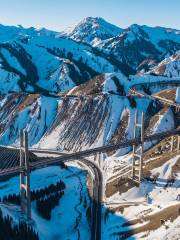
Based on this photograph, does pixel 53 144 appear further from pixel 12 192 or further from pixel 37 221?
pixel 37 221

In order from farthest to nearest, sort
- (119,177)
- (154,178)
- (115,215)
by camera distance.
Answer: (119,177)
(154,178)
(115,215)

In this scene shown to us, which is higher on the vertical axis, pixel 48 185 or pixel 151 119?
pixel 151 119

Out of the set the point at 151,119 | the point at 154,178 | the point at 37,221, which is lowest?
the point at 37,221

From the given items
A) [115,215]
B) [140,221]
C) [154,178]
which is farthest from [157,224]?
[154,178]

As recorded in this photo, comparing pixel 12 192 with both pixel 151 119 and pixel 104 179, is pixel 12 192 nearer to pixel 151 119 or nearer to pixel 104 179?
pixel 104 179

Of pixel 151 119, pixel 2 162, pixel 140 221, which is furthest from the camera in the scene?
pixel 151 119

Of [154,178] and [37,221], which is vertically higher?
[154,178]

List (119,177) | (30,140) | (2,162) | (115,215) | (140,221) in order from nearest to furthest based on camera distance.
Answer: (140,221) < (115,215) < (119,177) < (2,162) < (30,140)

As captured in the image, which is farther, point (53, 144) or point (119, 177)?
point (53, 144)

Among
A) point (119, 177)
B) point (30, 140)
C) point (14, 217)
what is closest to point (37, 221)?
point (14, 217)
